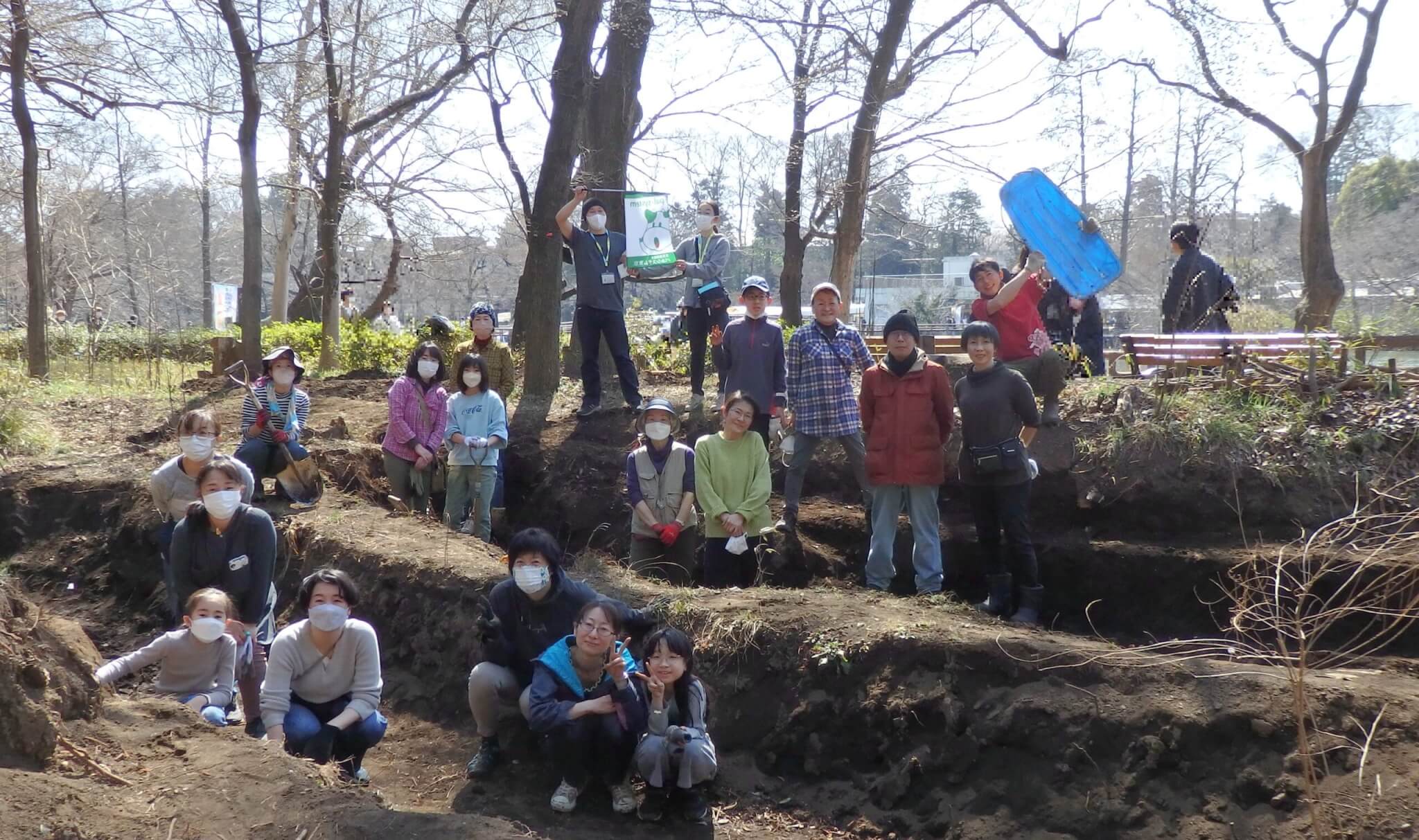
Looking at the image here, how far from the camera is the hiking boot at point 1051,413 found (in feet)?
30.0

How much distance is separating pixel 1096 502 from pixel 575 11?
24.6 ft

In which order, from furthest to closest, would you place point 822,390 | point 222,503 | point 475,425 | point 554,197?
point 554,197 < point 475,425 < point 822,390 < point 222,503

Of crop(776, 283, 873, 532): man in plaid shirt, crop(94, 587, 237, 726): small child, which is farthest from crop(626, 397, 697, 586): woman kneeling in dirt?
crop(94, 587, 237, 726): small child

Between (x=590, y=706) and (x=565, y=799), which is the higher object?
(x=590, y=706)

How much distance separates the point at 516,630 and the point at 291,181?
2258cm

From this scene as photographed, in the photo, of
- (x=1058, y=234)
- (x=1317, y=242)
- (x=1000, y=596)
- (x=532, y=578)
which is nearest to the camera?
(x=532, y=578)

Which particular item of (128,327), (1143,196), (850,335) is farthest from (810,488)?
(1143,196)

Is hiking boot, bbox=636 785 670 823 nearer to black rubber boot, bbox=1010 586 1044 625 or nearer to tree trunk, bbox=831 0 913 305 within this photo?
black rubber boot, bbox=1010 586 1044 625

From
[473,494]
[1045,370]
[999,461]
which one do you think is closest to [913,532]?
[999,461]

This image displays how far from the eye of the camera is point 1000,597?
720cm

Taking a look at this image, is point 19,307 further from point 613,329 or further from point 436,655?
point 436,655

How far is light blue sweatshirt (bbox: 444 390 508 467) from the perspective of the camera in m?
8.90

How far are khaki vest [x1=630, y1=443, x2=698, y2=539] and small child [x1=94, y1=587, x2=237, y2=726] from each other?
9.49 feet

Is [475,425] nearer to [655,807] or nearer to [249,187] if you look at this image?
[655,807]
